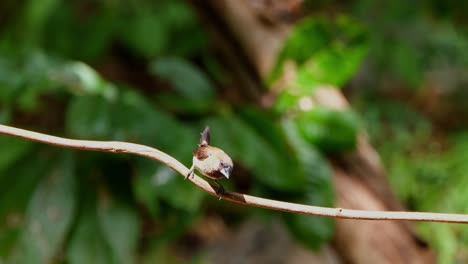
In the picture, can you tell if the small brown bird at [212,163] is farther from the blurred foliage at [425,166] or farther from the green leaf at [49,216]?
the blurred foliage at [425,166]

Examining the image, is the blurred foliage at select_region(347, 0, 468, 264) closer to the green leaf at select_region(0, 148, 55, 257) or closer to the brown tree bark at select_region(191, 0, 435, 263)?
the brown tree bark at select_region(191, 0, 435, 263)

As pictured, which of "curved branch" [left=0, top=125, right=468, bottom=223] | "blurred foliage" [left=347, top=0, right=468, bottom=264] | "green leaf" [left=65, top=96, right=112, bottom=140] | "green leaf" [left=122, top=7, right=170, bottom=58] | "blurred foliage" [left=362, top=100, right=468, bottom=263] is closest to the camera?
"curved branch" [left=0, top=125, right=468, bottom=223]

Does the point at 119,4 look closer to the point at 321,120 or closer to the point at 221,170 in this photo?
the point at 321,120

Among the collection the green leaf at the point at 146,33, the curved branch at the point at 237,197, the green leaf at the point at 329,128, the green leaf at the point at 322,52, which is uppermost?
the green leaf at the point at 146,33

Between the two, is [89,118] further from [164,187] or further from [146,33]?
[146,33]

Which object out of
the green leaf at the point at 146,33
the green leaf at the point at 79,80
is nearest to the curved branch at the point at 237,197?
the green leaf at the point at 79,80

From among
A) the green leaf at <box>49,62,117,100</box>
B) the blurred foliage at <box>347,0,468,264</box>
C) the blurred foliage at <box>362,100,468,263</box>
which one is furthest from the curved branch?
the blurred foliage at <box>347,0,468,264</box>

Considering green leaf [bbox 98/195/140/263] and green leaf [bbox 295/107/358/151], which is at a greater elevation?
green leaf [bbox 295/107/358/151]

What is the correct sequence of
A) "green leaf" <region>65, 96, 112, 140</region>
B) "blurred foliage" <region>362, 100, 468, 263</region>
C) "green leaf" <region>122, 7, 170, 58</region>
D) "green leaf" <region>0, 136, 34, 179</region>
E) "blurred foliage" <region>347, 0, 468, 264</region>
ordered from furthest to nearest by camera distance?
"green leaf" <region>122, 7, 170, 58</region>
"blurred foliage" <region>347, 0, 468, 264</region>
"blurred foliage" <region>362, 100, 468, 263</region>
"green leaf" <region>0, 136, 34, 179</region>
"green leaf" <region>65, 96, 112, 140</region>
